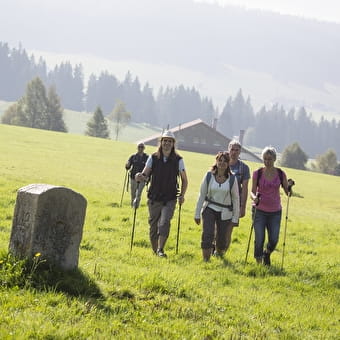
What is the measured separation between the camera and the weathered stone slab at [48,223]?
672 centimetres

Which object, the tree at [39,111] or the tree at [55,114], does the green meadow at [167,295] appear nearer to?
the tree at [55,114]

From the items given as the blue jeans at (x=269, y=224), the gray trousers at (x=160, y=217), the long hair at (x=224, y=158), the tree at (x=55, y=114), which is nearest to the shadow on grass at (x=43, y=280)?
the gray trousers at (x=160, y=217)

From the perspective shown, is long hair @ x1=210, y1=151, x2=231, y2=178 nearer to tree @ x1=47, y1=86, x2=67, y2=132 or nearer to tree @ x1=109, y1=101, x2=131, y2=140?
tree @ x1=47, y1=86, x2=67, y2=132

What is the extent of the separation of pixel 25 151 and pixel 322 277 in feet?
134

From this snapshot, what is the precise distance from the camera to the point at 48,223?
22.4 ft

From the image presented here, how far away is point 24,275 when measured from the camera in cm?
651

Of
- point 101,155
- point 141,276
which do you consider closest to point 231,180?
point 141,276

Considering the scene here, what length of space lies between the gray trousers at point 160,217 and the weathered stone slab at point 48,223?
3486 mm

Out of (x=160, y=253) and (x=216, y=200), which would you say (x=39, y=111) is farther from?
(x=216, y=200)

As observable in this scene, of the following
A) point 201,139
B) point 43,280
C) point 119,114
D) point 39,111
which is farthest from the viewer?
point 119,114

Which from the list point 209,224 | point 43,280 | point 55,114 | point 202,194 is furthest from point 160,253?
point 55,114

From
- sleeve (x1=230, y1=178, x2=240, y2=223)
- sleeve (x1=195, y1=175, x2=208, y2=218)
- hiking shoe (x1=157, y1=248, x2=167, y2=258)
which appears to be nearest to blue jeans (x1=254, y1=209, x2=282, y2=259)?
sleeve (x1=230, y1=178, x2=240, y2=223)

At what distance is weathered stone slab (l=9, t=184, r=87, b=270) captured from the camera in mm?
6723

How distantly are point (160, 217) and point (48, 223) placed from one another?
4099mm
